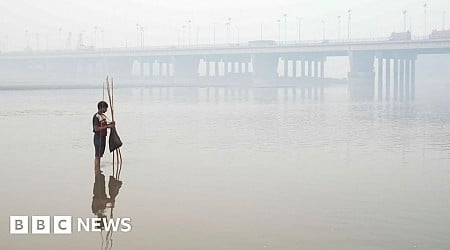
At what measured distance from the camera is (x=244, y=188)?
1408 centimetres

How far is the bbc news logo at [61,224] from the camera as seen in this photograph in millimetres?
10362

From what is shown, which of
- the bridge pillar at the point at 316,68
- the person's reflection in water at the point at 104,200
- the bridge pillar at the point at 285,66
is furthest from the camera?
the bridge pillar at the point at 316,68

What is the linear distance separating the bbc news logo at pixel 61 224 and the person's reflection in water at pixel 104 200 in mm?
97

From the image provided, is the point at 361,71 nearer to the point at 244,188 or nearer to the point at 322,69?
the point at 322,69

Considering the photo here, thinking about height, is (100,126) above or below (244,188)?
above

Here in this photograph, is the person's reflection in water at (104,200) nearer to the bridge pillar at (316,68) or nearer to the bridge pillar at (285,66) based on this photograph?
the bridge pillar at (285,66)

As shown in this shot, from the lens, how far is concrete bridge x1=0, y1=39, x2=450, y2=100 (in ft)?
419

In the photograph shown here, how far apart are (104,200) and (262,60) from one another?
13801 cm

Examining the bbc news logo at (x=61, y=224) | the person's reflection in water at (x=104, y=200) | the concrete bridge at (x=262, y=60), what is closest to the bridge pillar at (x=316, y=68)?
the concrete bridge at (x=262, y=60)

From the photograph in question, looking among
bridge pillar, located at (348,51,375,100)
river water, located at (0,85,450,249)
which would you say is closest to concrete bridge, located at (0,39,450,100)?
bridge pillar, located at (348,51,375,100)

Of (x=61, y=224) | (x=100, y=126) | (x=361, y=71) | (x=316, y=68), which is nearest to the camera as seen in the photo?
(x=61, y=224)

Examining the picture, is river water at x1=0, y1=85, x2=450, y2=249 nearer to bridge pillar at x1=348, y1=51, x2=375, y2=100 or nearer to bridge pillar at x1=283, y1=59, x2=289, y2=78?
bridge pillar at x1=348, y1=51, x2=375, y2=100

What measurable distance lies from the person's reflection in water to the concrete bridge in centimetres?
9568

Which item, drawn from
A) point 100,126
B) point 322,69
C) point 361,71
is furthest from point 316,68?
point 100,126
